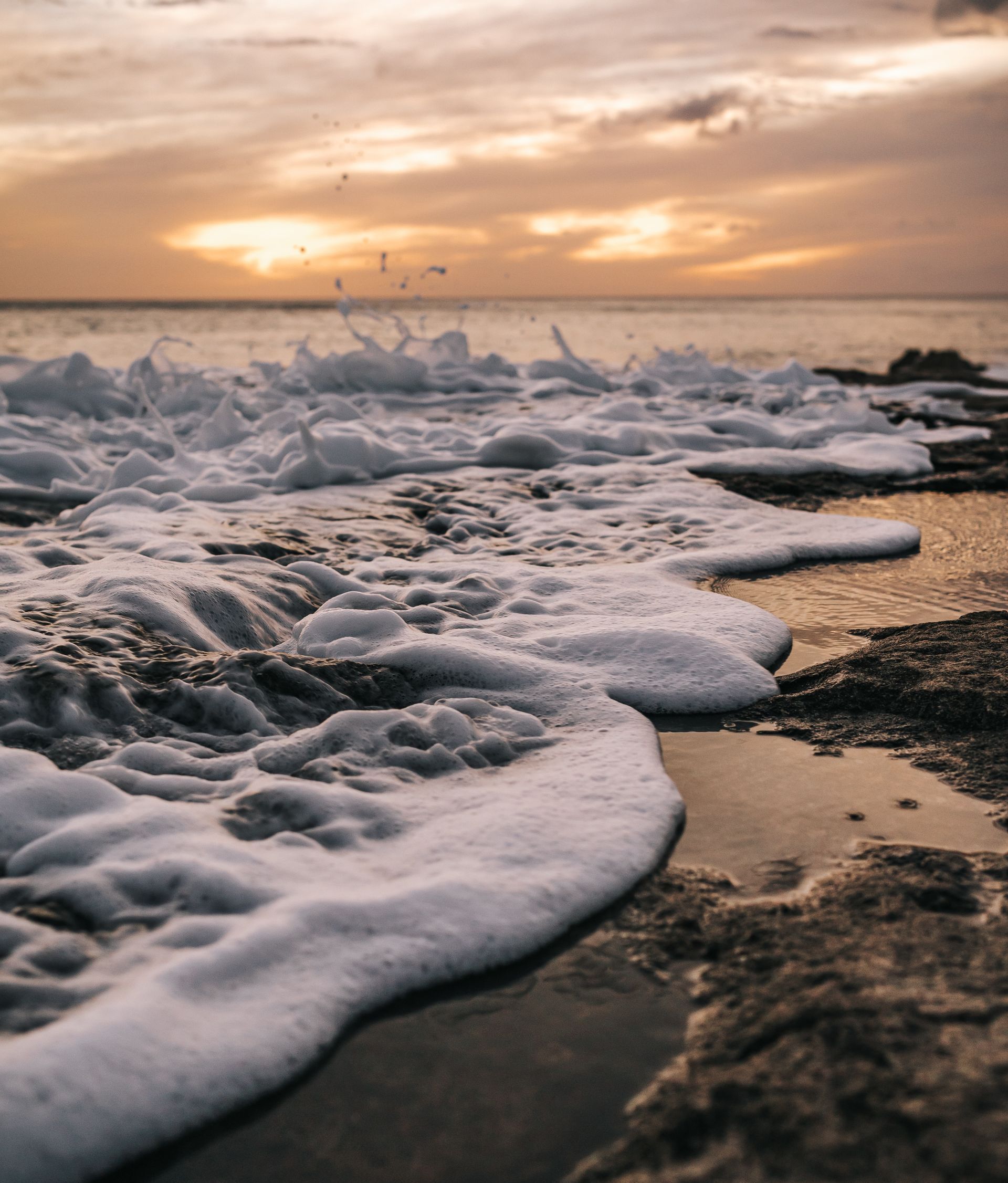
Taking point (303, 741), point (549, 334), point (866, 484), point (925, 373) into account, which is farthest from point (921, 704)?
point (549, 334)

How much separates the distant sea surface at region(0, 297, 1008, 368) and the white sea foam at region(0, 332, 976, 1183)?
4.68 m

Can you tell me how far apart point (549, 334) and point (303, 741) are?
84.3 ft

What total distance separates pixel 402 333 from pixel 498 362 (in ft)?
5.09

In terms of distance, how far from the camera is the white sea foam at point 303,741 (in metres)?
1.43

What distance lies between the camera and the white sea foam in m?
1.43

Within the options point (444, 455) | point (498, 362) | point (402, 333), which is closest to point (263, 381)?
point (402, 333)

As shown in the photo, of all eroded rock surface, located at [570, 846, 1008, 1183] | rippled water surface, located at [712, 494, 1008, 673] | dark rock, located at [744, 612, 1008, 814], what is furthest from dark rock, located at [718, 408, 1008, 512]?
eroded rock surface, located at [570, 846, 1008, 1183]

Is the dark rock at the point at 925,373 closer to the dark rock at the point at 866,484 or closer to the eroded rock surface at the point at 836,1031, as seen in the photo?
the dark rock at the point at 866,484

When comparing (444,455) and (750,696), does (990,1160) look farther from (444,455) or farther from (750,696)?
(444,455)

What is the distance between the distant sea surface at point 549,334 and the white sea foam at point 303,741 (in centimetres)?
468

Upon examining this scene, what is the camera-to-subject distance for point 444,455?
21.7ft

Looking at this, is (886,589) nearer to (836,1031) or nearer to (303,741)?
(303,741)

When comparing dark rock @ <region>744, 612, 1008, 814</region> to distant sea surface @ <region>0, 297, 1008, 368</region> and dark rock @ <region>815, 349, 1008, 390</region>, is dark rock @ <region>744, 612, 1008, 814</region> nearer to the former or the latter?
distant sea surface @ <region>0, 297, 1008, 368</region>

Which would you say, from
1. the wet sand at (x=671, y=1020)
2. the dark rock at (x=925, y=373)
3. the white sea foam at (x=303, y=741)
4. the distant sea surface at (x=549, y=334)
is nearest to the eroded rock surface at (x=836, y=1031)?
the wet sand at (x=671, y=1020)
